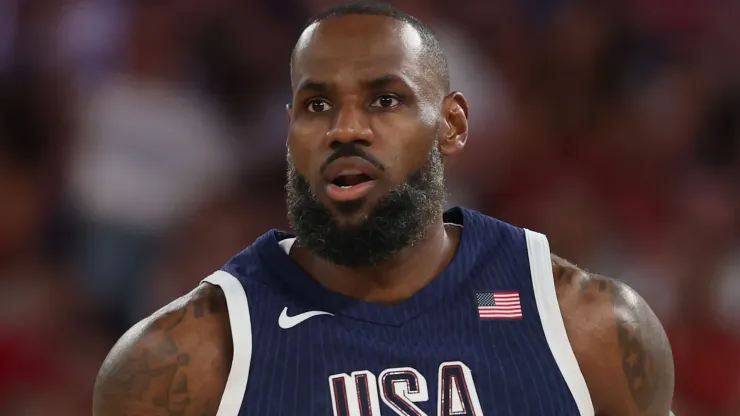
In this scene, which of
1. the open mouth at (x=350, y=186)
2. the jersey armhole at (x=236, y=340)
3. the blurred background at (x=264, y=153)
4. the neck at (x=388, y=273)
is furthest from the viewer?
the blurred background at (x=264, y=153)

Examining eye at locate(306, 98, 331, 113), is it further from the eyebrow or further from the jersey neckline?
the jersey neckline

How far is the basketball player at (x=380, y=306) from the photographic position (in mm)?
2252

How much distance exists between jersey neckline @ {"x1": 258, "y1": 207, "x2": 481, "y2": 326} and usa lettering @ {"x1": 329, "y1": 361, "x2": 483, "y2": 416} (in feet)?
0.49

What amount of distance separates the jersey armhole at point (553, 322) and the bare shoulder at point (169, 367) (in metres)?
0.72

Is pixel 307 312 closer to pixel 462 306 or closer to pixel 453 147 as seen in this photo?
pixel 462 306

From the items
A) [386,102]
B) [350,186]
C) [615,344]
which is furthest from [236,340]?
[615,344]

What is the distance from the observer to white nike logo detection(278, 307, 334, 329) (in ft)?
7.70

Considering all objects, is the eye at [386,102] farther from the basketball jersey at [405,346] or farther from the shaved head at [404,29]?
the basketball jersey at [405,346]

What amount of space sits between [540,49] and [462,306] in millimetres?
2996

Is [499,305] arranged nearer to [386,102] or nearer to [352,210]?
[352,210]

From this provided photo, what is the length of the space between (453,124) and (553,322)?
543 millimetres

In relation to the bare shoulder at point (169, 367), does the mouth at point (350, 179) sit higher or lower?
higher

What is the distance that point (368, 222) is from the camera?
235 centimetres

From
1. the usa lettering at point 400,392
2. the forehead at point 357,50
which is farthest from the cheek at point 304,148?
the usa lettering at point 400,392
